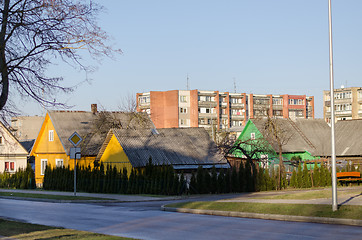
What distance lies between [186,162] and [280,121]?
30.4m

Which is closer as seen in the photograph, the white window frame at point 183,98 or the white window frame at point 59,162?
the white window frame at point 59,162

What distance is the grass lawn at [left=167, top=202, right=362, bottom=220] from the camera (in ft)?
56.0

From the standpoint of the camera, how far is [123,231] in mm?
15750

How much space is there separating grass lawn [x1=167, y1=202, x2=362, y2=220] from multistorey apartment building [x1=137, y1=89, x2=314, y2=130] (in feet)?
339

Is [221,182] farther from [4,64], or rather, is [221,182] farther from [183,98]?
[183,98]

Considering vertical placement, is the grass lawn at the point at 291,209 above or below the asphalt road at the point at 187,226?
above

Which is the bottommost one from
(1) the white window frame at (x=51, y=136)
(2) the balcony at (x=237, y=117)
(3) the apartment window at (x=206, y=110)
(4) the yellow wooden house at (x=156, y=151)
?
(4) the yellow wooden house at (x=156, y=151)

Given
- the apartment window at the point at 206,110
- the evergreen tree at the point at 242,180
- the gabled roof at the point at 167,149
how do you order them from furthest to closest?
the apartment window at the point at 206,110 < the gabled roof at the point at 167,149 < the evergreen tree at the point at 242,180

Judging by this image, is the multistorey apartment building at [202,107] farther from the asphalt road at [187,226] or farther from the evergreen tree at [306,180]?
the asphalt road at [187,226]

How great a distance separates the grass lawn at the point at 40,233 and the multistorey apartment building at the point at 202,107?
110 m

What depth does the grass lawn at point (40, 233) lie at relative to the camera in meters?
13.6

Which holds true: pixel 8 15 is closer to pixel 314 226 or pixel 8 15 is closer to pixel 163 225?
pixel 163 225

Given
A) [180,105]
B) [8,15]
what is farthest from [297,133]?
[180,105]

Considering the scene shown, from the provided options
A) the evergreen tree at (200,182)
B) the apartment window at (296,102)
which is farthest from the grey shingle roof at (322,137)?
the apartment window at (296,102)
